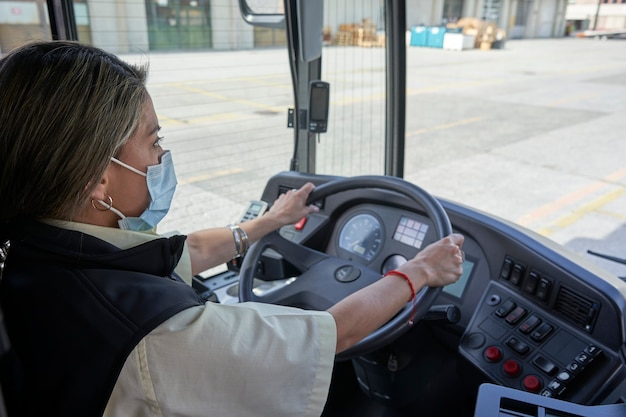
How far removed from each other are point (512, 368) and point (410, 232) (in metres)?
0.55

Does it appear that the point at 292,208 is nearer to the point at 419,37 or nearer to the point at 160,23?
the point at 160,23

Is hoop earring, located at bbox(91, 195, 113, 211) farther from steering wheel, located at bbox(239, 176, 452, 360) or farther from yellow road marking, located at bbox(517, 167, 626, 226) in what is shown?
yellow road marking, located at bbox(517, 167, 626, 226)

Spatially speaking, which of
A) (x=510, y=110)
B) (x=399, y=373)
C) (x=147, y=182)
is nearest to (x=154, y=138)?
(x=147, y=182)

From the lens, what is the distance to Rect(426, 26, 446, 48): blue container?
2738 centimetres

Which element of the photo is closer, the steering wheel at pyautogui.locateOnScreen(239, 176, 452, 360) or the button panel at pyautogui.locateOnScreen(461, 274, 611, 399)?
the button panel at pyautogui.locateOnScreen(461, 274, 611, 399)

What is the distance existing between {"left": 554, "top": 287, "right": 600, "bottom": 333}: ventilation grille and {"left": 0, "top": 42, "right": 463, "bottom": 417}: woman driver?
77 centimetres

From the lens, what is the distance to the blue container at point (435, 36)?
2738 centimetres

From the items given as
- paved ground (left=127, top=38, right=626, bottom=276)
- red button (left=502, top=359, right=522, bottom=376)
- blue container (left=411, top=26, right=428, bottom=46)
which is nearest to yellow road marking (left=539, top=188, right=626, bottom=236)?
paved ground (left=127, top=38, right=626, bottom=276)

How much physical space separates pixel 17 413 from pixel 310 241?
131cm

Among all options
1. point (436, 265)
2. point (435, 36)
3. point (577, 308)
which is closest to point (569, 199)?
point (577, 308)

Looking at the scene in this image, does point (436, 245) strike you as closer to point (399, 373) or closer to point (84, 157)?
point (399, 373)

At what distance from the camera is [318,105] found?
2.32m

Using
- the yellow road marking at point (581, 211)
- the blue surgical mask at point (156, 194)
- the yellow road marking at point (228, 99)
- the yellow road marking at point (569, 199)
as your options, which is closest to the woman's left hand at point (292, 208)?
the blue surgical mask at point (156, 194)

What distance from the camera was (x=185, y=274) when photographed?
1506 millimetres
